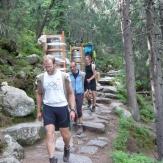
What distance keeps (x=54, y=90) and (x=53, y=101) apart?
0.19m

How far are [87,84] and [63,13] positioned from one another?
1618cm

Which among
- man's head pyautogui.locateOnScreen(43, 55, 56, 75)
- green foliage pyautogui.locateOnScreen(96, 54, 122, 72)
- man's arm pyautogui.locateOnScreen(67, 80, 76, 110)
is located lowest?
green foliage pyautogui.locateOnScreen(96, 54, 122, 72)

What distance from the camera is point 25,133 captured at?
940cm

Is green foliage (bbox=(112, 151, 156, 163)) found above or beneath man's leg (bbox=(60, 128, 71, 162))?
beneath

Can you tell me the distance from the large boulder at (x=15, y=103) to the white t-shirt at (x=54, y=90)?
3.30m

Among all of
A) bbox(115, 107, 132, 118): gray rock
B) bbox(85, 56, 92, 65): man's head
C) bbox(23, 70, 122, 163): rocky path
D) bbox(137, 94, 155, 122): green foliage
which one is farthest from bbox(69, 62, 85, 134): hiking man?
bbox(137, 94, 155, 122): green foliage

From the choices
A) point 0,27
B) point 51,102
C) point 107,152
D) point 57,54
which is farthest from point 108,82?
point 51,102

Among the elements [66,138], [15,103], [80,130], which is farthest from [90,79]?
[66,138]

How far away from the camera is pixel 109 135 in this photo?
38.2 ft

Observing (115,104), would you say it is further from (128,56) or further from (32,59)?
(32,59)

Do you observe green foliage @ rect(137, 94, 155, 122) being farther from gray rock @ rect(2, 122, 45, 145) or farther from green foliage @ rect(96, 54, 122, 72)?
green foliage @ rect(96, 54, 122, 72)

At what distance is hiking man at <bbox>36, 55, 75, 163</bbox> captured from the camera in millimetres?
7074

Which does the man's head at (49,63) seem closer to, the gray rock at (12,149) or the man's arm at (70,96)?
the man's arm at (70,96)

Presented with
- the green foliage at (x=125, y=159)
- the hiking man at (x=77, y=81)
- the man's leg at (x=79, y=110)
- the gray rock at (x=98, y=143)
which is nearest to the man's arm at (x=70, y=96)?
the green foliage at (x=125, y=159)
